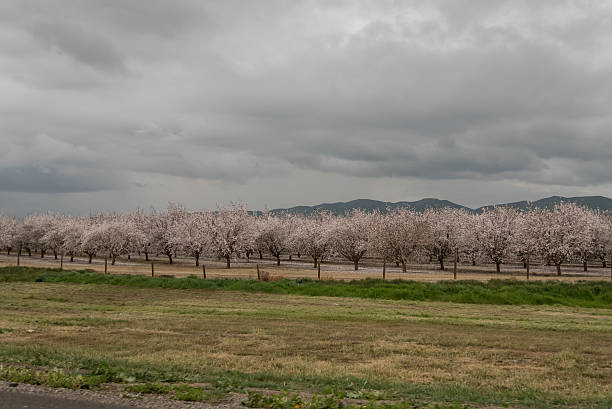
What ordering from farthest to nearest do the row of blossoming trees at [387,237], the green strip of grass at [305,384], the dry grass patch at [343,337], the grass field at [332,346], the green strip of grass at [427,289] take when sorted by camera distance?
the row of blossoming trees at [387,237], the green strip of grass at [427,289], the dry grass patch at [343,337], the grass field at [332,346], the green strip of grass at [305,384]

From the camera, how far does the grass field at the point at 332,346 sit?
12.3 meters

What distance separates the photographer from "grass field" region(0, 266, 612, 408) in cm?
1231

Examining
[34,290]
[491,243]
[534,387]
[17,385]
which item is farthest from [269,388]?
[491,243]

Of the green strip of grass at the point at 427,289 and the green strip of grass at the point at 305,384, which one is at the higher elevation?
the green strip of grass at the point at 305,384

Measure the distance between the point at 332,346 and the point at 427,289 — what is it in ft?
70.4

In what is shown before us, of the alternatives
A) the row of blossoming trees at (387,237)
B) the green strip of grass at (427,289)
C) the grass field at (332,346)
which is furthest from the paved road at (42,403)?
the row of blossoming trees at (387,237)

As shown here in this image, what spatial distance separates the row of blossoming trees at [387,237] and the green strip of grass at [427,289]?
36.5m

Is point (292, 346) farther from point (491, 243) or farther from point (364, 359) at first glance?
point (491, 243)

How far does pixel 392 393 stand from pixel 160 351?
29.7 feet

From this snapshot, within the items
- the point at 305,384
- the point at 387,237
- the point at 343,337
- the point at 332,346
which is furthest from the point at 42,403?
the point at 387,237

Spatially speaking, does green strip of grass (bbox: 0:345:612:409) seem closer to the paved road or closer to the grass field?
the grass field

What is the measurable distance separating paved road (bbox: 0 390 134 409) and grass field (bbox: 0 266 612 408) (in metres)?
1.65

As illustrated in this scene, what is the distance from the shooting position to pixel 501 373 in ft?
48.5

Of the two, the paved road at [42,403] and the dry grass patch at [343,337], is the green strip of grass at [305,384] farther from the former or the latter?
the paved road at [42,403]
